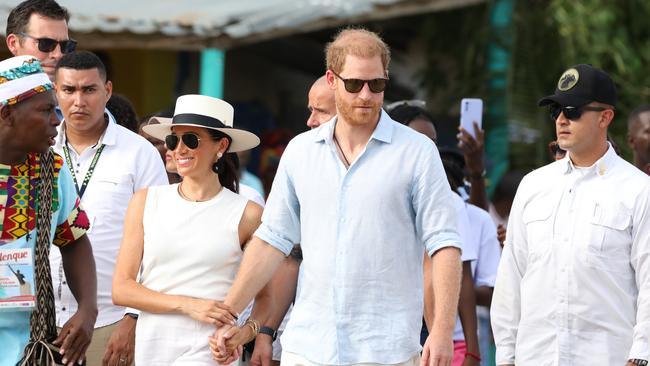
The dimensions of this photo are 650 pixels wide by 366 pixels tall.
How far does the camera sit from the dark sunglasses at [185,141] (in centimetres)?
693

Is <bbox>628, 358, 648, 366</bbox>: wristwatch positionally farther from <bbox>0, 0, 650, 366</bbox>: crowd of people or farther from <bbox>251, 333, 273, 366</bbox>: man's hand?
<bbox>251, 333, 273, 366</bbox>: man's hand

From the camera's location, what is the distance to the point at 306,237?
627 cm

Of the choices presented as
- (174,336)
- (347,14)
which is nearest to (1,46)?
(347,14)

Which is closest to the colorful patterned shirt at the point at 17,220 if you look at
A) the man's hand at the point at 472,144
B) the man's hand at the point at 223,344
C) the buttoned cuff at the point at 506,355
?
the man's hand at the point at 223,344

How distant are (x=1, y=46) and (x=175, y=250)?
540 centimetres

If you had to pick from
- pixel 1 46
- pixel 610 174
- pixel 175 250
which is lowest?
pixel 175 250

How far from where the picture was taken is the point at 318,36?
1697 centimetres

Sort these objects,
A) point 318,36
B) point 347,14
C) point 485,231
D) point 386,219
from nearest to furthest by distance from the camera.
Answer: point 386,219 < point 485,231 < point 347,14 < point 318,36

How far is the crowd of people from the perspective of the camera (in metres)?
6.06

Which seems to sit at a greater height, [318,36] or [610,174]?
[318,36]

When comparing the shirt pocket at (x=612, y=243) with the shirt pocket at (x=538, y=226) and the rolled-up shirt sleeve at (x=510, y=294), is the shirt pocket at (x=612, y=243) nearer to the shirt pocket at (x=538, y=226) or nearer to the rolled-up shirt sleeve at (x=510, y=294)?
the shirt pocket at (x=538, y=226)

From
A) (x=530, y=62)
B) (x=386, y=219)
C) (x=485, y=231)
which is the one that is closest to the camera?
(x=386, y=219)

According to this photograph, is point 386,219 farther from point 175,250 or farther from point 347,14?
point 347,14

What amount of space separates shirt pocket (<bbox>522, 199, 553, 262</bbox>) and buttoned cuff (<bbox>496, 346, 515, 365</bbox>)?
18.4 inches
